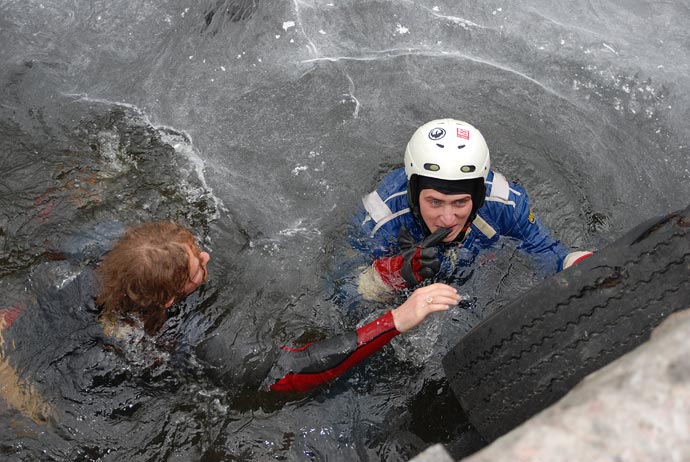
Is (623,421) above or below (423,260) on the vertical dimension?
above

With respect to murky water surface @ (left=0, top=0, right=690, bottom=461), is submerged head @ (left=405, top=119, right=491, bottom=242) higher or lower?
higher

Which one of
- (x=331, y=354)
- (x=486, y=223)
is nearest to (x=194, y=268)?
(x=331, y=354)

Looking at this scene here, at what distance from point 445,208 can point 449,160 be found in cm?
30

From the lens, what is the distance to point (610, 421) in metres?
2.02

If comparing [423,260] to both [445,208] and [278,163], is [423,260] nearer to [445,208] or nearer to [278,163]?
[445,208]

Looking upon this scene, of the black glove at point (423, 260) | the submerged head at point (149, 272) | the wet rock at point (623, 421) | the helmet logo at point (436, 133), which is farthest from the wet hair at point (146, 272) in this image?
the wet rock at point (623, 421)

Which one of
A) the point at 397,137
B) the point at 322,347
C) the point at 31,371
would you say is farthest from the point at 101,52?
the point at 322,347

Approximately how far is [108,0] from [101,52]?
59cm

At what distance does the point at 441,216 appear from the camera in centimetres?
414

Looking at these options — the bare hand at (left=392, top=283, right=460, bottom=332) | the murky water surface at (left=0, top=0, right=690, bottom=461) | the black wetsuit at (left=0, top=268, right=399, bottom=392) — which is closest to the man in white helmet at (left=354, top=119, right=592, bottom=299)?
the murky water surface at (left=0, top=0, right=690, bottom=461)

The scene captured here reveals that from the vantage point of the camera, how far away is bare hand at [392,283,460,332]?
140 inches

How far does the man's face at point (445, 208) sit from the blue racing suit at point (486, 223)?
0.20 m

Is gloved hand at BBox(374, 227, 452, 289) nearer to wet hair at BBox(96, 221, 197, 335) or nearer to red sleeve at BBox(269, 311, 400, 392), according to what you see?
red sleeve at BBox(269, 311, 400, 392)

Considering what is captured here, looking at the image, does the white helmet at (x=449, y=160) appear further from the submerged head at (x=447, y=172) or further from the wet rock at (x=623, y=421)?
the wet rock at (x=623, y=421)
